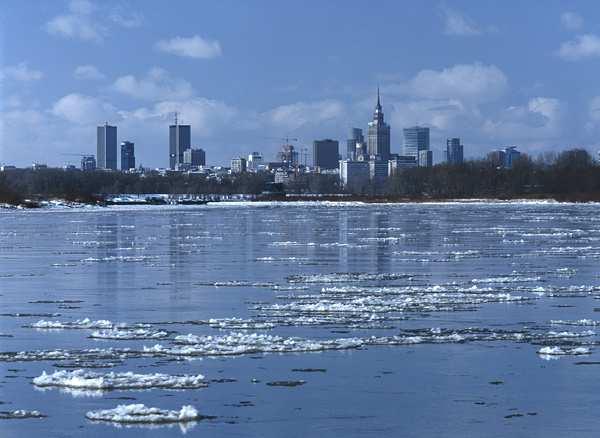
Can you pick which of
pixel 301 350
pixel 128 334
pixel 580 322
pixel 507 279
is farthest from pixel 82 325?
pixel 507 279

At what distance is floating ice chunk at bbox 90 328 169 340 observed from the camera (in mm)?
15073

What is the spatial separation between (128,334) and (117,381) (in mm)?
3581

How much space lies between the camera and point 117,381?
11750mm

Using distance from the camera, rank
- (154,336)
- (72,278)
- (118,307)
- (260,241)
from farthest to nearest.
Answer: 1. (260,241)
2. (72,278)
3. (118,307)
4. (154,336)

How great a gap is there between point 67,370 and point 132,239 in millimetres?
31152

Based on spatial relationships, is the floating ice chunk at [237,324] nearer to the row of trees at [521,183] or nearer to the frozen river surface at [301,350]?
the frozen river surface at [301,350]

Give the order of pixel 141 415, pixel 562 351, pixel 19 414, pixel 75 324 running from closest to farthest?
pixel 141 415 < pixel 19 414 < pixel 562 351 < pixel 75 324

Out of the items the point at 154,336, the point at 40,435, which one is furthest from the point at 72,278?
the point at 40,435

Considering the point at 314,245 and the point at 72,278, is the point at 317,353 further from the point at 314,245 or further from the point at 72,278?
the point at 314,245

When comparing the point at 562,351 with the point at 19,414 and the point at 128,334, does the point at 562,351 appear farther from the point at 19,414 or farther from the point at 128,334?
the point at 19,414

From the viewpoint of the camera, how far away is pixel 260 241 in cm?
4144

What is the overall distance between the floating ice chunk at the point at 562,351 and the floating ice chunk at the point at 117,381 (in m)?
4.19

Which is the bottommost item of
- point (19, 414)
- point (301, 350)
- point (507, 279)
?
point (19, 414)

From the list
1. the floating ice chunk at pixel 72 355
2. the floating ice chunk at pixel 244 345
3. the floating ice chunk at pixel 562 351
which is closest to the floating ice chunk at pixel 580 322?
the floating ice chunk at pixel 562 351
